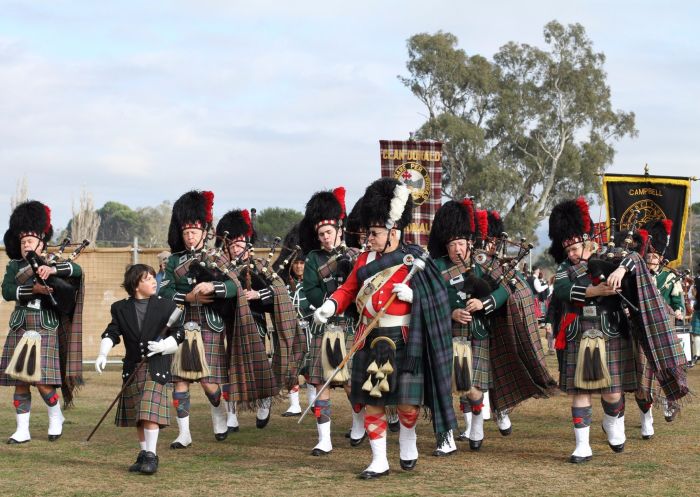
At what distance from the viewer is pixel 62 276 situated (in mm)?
8633

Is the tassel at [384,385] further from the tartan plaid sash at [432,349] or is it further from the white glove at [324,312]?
the white glove at [324,312]

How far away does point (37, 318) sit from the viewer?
859 cm

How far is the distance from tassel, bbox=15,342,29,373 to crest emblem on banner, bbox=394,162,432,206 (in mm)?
5635

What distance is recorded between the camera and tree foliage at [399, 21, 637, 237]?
125ft

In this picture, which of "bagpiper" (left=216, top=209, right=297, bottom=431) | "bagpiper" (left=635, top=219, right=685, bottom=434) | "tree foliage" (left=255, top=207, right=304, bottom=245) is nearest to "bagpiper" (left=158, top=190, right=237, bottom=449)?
"bagpiper" (left=216, top=209, right=297, bottom=431)

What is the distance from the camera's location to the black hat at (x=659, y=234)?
994 cm

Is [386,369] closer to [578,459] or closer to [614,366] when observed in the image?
[578,459]

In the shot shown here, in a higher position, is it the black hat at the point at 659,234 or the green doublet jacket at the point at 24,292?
the black hat at the point at 659,234

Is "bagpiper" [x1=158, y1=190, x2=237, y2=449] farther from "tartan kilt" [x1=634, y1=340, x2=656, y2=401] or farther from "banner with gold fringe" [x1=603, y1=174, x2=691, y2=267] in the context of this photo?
"banner with gold fringe" [x1=603, y1=174, x2=691, y2=267]

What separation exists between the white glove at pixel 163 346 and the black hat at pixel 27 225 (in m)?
2.33

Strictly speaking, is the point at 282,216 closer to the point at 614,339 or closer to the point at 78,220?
the point at 78,220

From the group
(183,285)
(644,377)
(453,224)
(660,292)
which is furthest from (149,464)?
(660,292)

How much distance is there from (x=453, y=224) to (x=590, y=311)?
128 cm

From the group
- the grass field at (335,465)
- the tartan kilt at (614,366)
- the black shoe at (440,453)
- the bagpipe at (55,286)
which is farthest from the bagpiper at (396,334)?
the bagpipe at (55,286)
